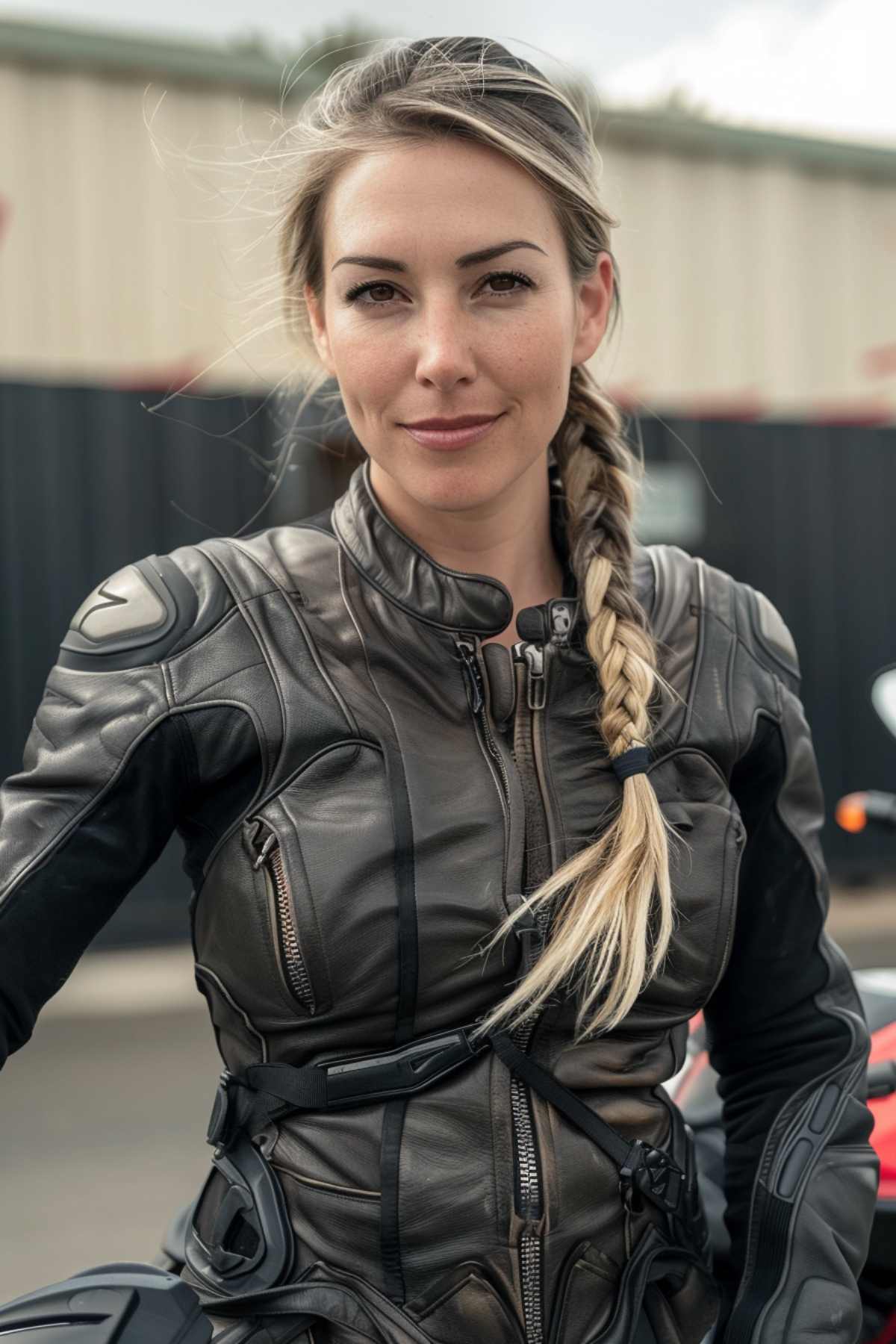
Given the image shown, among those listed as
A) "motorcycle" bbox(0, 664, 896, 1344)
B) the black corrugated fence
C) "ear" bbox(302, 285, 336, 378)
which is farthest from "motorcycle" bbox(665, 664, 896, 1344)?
the black corrugated fence

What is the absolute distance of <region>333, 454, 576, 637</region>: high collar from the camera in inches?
51.9

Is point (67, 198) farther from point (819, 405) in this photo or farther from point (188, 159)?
point (188, 159)

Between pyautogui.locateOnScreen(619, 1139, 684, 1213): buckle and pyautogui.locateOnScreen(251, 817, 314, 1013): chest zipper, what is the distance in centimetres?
29

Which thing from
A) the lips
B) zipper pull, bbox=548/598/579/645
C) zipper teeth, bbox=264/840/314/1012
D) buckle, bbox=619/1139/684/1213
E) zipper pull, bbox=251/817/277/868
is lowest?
buckle, bbox=619/1139/684/1213

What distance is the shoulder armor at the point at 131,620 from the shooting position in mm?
1222

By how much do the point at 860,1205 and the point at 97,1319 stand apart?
0.68 metres

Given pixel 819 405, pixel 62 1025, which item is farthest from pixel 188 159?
pixel 819 405

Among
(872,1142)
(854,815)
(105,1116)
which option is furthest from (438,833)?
(105,1116)

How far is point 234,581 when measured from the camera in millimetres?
1288

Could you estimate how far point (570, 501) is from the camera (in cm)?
147

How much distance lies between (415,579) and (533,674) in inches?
5.2

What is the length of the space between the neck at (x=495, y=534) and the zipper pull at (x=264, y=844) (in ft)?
0.91

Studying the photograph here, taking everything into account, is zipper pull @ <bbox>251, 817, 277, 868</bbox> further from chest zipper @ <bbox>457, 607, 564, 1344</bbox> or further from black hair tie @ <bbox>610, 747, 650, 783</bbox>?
black hair tie @ <bbox>610, 747, 650, 783</bbox>

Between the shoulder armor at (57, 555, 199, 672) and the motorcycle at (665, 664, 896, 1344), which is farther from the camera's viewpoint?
the motorcycle at (665, 664, 896, 1344)
